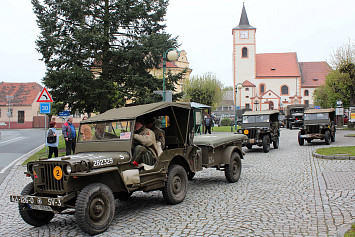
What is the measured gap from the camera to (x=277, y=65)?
89062mm

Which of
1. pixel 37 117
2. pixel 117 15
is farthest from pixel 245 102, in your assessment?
pixel 117 15

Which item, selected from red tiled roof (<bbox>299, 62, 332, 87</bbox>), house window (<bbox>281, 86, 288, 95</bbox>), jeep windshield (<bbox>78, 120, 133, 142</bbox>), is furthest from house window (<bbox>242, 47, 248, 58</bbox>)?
jeep windshield (<bbox>78, 120, 133, 142</bbox>)

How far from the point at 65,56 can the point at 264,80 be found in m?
73.5

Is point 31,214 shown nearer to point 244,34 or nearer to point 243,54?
point 243,54

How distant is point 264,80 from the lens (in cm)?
8719

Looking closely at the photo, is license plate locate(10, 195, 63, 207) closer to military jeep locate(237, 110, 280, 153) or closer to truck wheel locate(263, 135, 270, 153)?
military jeep locate(237, 110, 280, 153)

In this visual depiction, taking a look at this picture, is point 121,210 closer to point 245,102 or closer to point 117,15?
point 117,15

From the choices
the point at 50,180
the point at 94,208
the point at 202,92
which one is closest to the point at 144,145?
the point at 94,208

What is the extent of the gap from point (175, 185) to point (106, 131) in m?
1.77

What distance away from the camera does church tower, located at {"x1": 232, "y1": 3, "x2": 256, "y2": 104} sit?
281ft

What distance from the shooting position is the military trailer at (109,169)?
534 cm

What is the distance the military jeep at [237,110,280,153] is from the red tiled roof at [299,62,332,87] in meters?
74.2

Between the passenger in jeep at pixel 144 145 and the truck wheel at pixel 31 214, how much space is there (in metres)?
1.76

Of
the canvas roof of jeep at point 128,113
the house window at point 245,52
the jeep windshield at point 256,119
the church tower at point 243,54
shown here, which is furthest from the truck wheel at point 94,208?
the house window at point 245,52
